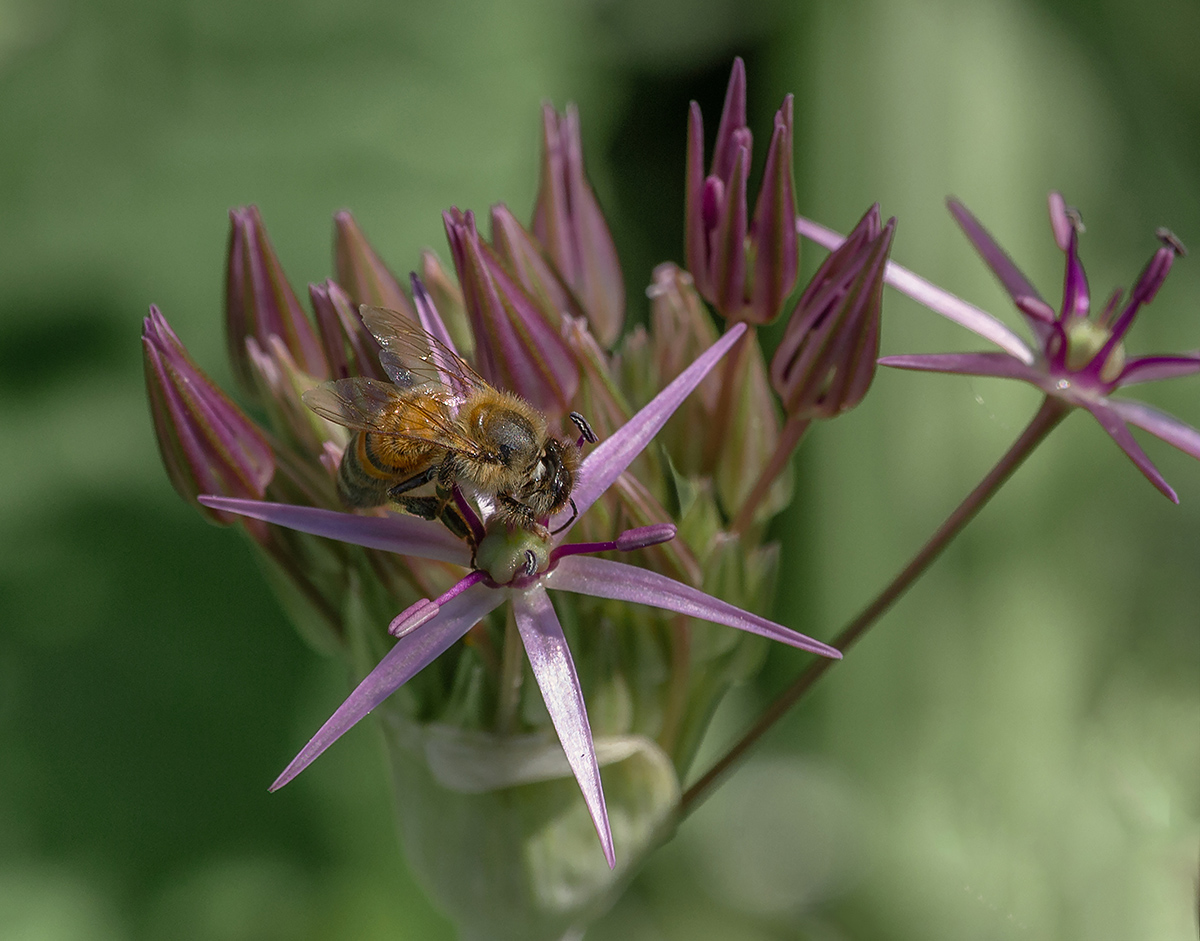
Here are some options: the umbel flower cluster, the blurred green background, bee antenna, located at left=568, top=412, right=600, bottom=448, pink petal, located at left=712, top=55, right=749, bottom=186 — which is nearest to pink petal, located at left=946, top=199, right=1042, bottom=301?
the umbel flower cluster

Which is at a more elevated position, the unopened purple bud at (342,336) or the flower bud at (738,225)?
the flower bud at (738,225)

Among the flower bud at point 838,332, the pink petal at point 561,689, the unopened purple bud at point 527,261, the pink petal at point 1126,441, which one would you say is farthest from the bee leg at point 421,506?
the pink petal at point 1126,441

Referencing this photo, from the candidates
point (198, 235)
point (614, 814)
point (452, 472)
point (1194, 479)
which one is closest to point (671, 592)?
point (452, 472)

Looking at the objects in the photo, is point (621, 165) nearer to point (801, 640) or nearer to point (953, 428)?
point (953, 428)

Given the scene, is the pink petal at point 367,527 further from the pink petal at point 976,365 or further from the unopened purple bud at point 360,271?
the pink petal at point 976,365

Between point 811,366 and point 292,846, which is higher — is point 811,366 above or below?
above

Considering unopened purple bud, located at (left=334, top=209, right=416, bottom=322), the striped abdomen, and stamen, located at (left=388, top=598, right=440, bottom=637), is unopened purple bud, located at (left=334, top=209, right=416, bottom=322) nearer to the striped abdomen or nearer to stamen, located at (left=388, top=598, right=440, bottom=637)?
the striped abdomen

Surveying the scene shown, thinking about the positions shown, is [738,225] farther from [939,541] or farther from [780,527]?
[780,527]
